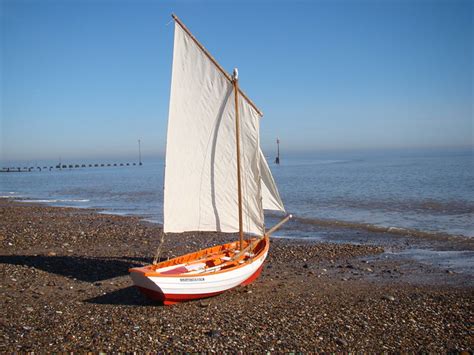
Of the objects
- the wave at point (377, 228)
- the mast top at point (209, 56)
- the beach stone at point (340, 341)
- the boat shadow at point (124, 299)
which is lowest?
the wave at point (377, 228)

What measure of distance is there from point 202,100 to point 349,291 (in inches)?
286

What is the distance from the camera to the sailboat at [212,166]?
13.4 metres

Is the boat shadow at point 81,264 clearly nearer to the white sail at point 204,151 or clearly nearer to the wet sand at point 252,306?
the wet sand at point 252,306

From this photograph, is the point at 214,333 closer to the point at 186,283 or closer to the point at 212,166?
the point at 186,283

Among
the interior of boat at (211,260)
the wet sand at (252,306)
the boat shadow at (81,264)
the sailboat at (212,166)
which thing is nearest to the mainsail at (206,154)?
the sailboat at (212,166)

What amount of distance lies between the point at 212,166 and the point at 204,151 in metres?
0.57

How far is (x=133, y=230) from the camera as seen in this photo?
24219 millimetres

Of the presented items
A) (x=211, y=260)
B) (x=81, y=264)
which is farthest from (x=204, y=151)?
(x=81, y=264)

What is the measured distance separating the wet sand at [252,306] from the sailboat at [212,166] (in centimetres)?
133

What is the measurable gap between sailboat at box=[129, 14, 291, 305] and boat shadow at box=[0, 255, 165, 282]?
3.01m

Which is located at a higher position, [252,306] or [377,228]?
[252,306]

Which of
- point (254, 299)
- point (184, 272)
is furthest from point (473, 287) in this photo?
point (184, 272)

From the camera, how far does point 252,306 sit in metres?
11.6

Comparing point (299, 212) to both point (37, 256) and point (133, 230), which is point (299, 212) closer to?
point (133, 230)
